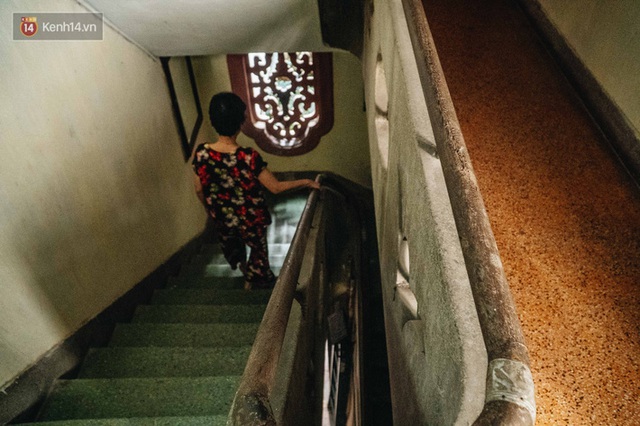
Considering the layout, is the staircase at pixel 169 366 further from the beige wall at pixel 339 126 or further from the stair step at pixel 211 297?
the beige wall at pixel 339 126

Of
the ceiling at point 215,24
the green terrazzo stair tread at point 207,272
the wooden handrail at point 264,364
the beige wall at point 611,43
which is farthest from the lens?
the green terrazzo stair tread at point 207,272

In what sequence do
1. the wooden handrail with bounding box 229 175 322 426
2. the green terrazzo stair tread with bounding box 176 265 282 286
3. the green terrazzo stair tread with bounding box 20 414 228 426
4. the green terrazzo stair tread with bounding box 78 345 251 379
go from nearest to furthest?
1. the wooden handrail with bounding box 229 175 322 426
2. the green terrazzo stair tread with bounding box 20 414 228 426
3. the green terrazzo stair tread with bounding box 78 345 251 379
4. the green terrazzo stair tread with bounding box 176 265 282 286

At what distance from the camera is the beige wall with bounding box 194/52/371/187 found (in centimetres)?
607

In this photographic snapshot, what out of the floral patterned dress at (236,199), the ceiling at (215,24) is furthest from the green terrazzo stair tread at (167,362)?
the ceiling at (215,24)

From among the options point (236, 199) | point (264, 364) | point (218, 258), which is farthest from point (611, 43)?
point (218, 258)

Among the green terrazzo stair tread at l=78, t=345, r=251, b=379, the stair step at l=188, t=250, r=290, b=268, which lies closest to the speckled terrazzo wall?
the green terrazzo stair tread at l=78, t=345, r=251, b=379

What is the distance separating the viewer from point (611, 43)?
1.98 meters

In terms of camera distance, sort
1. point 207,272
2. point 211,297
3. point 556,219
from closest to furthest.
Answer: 1. point 556,219
2. point 211,297
3. point 207,272

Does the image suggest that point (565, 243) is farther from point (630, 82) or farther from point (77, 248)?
point (77, 248)

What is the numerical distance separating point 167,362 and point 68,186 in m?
1.38

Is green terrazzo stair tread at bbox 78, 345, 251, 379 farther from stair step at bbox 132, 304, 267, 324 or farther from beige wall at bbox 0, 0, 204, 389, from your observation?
stair step at bbox 132, 304, 267, 324

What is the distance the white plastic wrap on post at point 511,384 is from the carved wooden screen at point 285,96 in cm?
589

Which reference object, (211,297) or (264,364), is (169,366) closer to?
(211,297)

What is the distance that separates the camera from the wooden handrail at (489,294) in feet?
1.84
